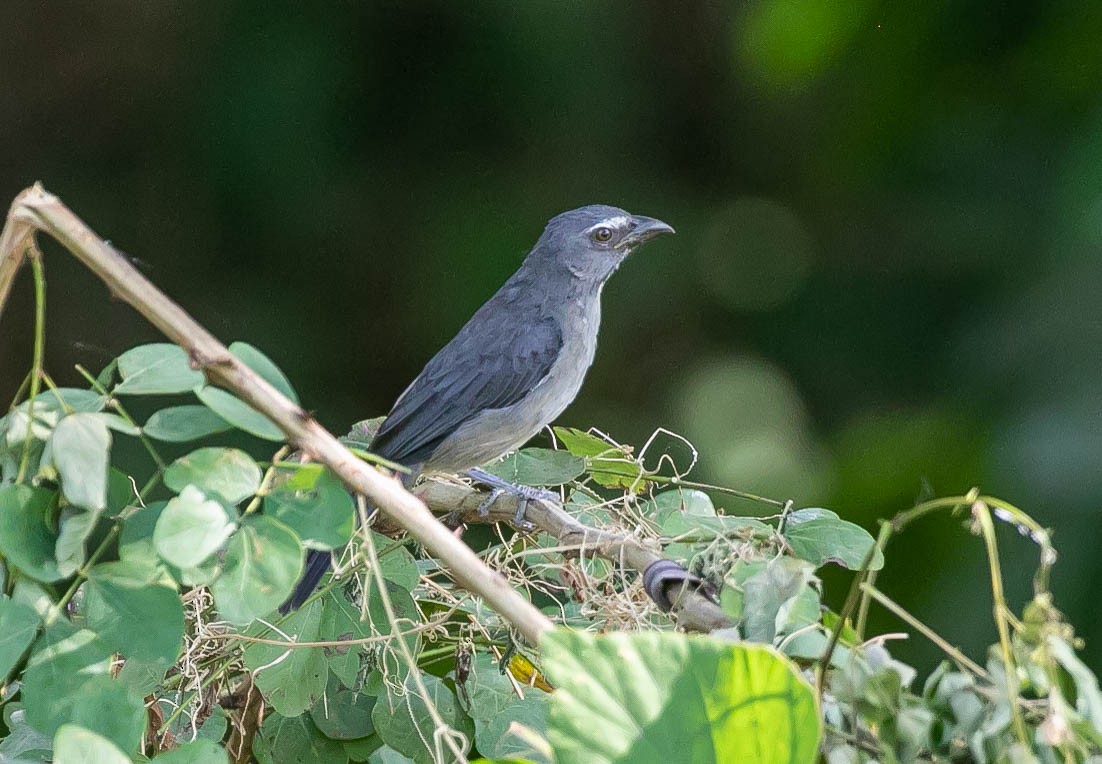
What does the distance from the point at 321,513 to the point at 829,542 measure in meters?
0.50

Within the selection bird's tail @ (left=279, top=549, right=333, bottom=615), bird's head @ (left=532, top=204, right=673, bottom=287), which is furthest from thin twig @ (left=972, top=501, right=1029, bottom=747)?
bird's head @ (left=532, top=204, right=673, bottom=287)

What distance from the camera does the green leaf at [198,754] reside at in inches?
32.1

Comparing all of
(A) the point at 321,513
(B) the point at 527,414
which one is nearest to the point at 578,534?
(A) the point at 321,513

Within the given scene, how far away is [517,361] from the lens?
7.59 ft

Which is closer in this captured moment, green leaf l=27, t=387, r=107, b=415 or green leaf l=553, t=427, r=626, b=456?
green leaf l=27, t=387, r=107, b=415

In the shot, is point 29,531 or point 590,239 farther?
point 590,239

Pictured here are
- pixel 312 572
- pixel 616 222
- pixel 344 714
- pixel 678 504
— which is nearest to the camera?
pixel 344 714

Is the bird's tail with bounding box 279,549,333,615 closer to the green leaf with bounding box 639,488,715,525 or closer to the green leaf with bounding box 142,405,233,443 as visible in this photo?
the green leaf with bounding box 639,488,715,525

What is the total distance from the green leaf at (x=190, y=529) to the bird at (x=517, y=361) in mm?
1147

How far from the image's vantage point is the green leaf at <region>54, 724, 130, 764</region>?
2.28 feet

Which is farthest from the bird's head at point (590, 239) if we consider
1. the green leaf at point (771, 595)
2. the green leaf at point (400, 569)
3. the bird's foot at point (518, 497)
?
the green leaf at point (771, 595)

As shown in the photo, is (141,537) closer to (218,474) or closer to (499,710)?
(218,474)

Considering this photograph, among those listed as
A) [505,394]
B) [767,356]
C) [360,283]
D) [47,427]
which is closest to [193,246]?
[360,283]

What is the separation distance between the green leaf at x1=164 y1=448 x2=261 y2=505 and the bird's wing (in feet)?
4.33
